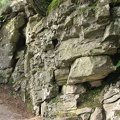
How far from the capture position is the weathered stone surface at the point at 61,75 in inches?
447

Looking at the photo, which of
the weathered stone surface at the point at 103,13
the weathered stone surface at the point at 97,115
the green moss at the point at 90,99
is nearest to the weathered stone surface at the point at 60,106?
→ the green moss at the point at 90,99

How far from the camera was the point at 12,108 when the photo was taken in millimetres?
15234

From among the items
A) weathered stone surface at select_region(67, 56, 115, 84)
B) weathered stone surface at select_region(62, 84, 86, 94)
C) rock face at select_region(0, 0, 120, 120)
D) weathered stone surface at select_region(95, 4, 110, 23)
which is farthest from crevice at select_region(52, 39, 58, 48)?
weathered stone surface at select_region(95, 4, 110, 23)

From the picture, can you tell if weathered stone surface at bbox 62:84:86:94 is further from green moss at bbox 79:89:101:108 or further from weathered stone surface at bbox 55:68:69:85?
weathered stone surface at bbox 55:68:69:85

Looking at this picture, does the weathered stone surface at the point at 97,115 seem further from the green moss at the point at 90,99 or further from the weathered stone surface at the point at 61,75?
the weathered stone surface at the point at 61,75

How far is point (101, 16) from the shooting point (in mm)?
9469

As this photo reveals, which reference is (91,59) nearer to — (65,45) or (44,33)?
(65,45)

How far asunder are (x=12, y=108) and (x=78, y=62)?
728cm

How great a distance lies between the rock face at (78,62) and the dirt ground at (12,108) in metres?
1.32

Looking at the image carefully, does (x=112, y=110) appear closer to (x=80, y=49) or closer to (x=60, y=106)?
(x=60, y=106)

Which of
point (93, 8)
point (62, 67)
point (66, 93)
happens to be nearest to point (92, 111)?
point (66, 93)

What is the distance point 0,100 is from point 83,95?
821cm

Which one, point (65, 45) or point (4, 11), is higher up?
point (4, 11)

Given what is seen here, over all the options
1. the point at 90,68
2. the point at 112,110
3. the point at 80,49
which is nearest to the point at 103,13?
the point at 80,49
